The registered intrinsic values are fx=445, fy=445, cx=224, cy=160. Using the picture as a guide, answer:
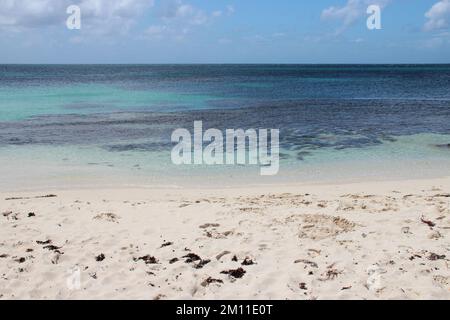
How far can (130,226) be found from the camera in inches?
317

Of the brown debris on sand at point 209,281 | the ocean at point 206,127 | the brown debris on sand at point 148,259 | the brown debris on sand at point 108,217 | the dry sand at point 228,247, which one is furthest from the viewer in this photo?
the ocean at point 206,127

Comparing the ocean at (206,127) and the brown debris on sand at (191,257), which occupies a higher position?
the ocean at (206,127)

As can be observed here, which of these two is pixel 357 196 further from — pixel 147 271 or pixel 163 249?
pixel 147 271

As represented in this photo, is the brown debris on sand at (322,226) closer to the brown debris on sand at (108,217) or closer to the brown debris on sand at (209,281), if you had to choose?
the brown debris on sand at (209,281)

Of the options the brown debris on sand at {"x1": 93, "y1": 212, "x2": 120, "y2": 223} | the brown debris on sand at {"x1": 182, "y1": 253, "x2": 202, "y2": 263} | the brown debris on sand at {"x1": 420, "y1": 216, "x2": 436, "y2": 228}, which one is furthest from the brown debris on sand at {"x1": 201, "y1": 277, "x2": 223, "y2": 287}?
the brown debris on sand at {"x1": 420, "y1": 216, "x2": 436, "y2": 228}

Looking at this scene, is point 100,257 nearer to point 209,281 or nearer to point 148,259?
point 148,259

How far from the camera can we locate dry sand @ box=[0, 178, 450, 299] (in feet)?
18.6

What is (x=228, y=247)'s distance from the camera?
6965 millimetres

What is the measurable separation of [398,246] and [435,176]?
23.7ft

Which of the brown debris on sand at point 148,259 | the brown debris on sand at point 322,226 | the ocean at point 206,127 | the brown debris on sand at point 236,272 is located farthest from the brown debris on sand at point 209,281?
the ocean at point 206,127

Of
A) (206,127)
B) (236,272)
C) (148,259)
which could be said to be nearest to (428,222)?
(236,272)

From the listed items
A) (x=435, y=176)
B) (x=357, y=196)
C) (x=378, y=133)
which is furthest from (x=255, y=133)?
(x=357, y=196)

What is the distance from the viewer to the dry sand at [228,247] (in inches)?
223
